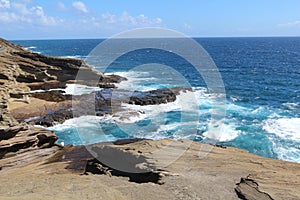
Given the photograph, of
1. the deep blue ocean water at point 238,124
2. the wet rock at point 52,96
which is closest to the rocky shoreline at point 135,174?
the deep blue ocean water at point 238,124

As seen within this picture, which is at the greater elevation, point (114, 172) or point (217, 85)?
point (114, 172)

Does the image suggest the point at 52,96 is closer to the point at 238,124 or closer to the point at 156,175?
the point at 238,124

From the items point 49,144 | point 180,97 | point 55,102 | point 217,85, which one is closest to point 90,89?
point 55,102

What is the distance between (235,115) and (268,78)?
2865 centimetres

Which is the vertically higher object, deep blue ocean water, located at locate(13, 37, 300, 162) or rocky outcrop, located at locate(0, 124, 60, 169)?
rocky outcrop, located at locate(0, 124, 60, 169)

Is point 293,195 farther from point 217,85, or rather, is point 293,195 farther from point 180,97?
point 217,85

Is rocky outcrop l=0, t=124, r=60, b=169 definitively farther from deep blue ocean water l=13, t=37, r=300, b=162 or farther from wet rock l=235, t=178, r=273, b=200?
wet rock l=235, t=178, r=273, b=200

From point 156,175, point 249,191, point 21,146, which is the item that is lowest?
point 21,146

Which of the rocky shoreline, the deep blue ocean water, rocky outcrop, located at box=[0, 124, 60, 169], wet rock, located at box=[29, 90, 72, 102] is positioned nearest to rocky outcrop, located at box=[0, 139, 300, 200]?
the rocky shoreline

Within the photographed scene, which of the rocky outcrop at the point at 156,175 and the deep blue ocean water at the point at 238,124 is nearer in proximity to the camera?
the rocky outcrop at the point at 156,175

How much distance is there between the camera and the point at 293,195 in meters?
9.32

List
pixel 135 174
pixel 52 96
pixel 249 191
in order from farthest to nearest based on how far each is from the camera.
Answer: pixel 52 96 < pixel 135 174 < pixel 249 191

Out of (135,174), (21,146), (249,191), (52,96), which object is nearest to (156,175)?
(135,174)

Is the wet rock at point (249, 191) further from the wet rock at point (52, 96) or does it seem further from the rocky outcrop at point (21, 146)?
the wet rock at point (52, 96)
